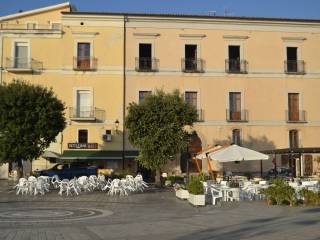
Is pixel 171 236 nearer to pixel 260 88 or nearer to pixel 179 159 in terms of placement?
pixel 179 159

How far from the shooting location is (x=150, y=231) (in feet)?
37.0

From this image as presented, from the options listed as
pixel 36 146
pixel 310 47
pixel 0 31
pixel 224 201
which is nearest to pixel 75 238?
pixel 224 201

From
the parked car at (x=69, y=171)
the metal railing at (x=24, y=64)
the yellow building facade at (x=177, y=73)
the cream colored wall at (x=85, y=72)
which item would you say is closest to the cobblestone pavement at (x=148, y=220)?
the parked car at (x=69, y=171)

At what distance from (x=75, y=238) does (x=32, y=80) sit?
1077 inches

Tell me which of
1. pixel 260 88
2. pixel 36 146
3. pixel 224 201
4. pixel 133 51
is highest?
pixel 133 51

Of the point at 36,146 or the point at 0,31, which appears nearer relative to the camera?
the point at 36,146

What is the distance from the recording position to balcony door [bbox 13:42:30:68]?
3625 cm

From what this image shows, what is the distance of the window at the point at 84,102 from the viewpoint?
36.3 meters

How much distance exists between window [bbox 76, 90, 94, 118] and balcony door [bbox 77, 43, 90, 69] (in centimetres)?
186

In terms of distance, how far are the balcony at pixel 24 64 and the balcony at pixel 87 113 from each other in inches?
150

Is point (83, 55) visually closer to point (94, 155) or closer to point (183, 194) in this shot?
point (94, 155)

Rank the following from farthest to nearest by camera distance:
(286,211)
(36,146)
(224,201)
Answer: (36,146)
(224,201)
(286,211)

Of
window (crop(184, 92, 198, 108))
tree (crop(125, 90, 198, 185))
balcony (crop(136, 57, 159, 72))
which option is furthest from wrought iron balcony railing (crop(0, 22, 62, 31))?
tree (crop(125, 90, 198, 185))

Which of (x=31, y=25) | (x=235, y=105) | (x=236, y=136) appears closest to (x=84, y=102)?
(x=31, y=25)
